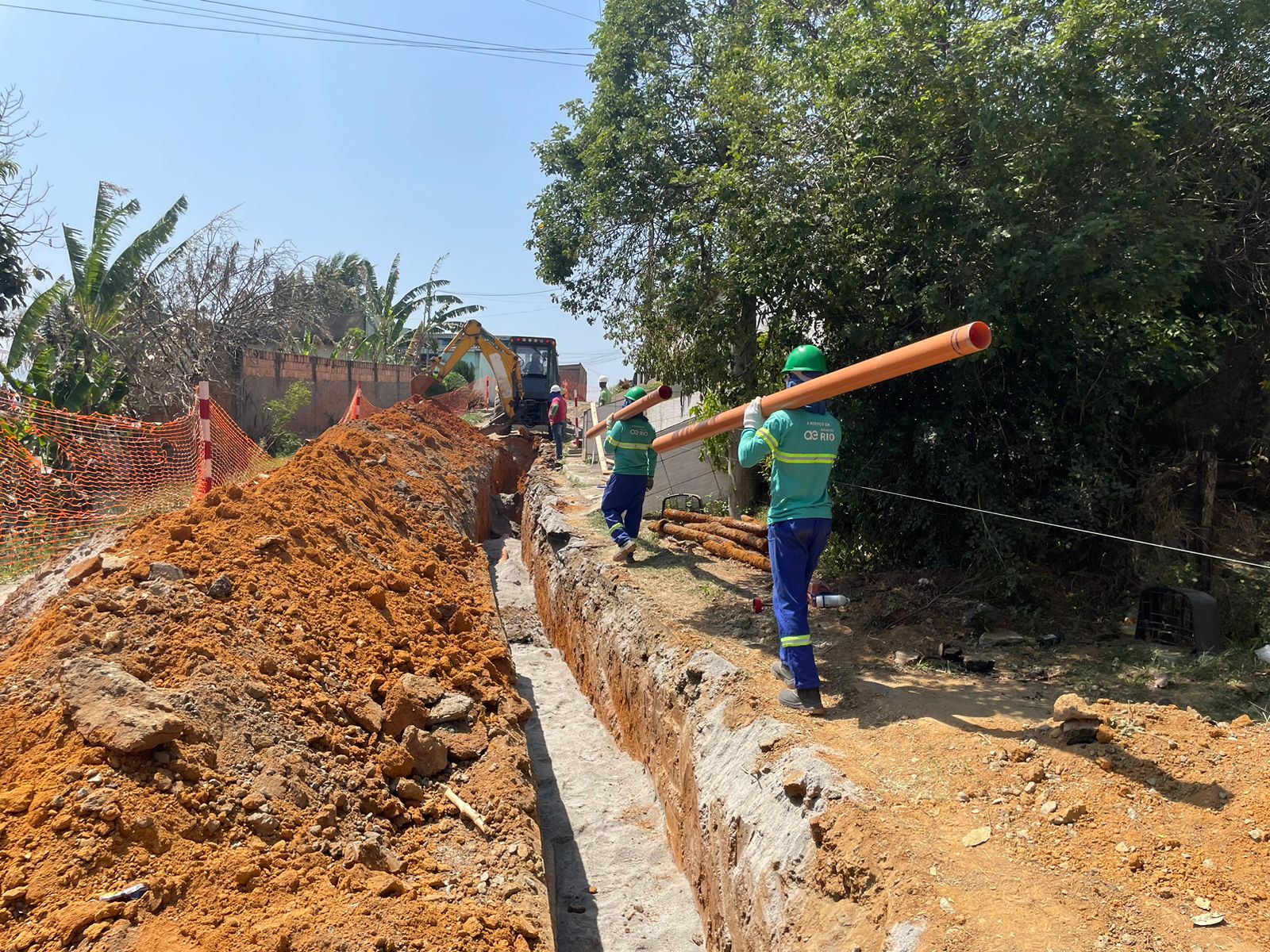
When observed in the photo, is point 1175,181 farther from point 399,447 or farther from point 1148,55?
point 399,447

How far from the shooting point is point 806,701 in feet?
15.7

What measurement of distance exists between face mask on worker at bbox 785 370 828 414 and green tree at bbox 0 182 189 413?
12.5m

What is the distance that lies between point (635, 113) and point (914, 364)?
6638mm

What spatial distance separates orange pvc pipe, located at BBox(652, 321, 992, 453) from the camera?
383 centimetres

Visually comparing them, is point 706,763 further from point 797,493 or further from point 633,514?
point 633,514

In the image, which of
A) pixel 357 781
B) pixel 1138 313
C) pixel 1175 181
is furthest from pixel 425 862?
pixel 1175 181

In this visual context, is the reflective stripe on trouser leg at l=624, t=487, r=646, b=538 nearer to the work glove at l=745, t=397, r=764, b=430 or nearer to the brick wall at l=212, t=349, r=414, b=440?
the work glove at l=745, t=397, r=764, b=430

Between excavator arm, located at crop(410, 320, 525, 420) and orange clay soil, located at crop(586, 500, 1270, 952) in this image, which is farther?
excavator arm, located at crop(410, 320, 525, 420)

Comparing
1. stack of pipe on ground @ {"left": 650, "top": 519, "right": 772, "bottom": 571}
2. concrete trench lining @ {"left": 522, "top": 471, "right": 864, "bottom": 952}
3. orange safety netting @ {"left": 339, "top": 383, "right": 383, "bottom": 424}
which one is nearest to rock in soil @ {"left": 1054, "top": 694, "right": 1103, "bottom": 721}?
concrete trench lining @ {"left": 522, "top": 471, "right": 864, "bottom": 952}

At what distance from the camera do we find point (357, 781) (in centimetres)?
379

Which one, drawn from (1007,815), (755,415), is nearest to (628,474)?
(755,415)

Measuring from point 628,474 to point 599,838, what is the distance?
13.7 ft

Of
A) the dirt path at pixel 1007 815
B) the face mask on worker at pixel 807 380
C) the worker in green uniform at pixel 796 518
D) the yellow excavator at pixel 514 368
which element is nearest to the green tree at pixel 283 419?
the yellow excavator at pixel 514 368

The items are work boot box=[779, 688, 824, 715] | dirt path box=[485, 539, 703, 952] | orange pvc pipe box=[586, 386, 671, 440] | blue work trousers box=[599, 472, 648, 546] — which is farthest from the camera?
blue work trousers box=[599, 472, 648, 546]
